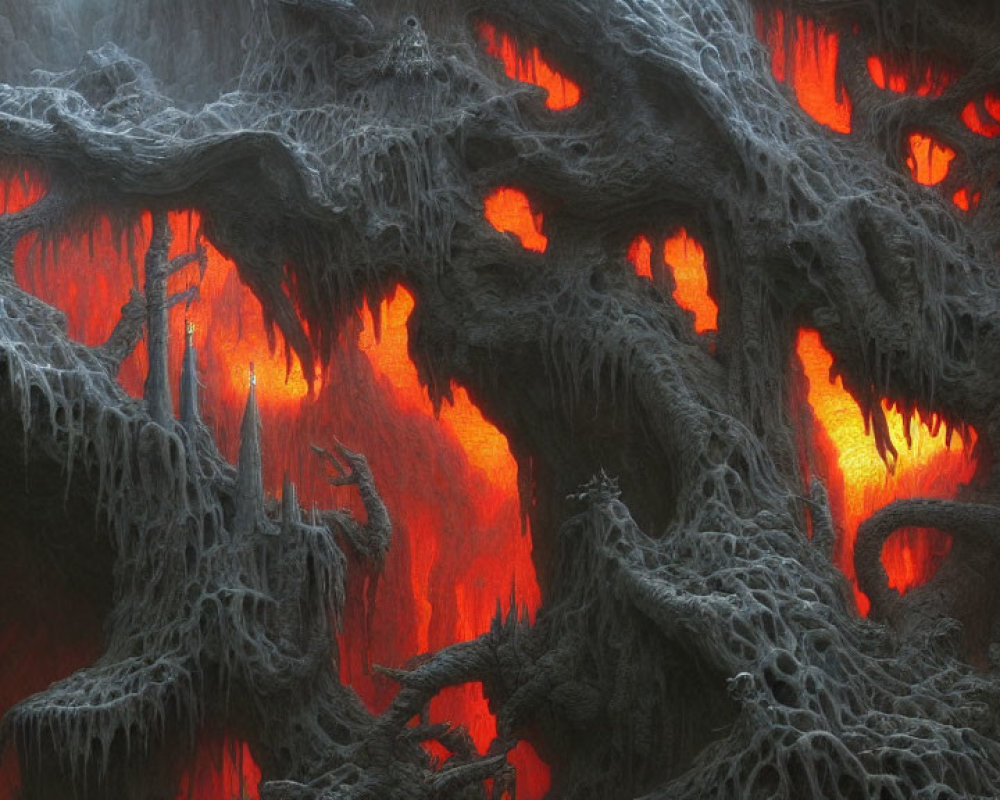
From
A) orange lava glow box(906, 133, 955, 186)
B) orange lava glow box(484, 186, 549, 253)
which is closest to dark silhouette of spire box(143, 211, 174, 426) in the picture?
orange lava glow box(484, 186, 549, 253)

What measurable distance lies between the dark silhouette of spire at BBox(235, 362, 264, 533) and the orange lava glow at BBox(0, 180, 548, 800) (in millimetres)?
1674

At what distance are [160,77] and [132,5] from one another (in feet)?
2.93


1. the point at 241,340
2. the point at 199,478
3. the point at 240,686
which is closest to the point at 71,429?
the point at 199,478

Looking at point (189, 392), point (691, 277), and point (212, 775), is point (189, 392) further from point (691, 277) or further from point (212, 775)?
point (691, 277)

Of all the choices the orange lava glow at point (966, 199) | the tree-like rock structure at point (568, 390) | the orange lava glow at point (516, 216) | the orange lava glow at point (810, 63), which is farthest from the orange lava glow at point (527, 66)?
the orange lava glow at point (966, 199)

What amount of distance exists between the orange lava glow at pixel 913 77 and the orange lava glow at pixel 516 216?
3.02m

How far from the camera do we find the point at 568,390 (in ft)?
44.1

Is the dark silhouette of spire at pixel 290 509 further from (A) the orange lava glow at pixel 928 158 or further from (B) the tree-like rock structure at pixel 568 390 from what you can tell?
(A) the orange lava glow at pixel 928 158

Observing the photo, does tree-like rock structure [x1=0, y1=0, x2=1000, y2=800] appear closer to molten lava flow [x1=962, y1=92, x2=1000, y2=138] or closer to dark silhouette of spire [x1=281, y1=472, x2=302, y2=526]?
dark silhouette of spire [x1=281, y1=472, x2=302, y2=526]

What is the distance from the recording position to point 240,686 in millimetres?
12492

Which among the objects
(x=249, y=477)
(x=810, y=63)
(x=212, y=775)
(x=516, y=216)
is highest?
(x=810, y=63)

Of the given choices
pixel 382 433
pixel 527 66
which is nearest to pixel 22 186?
pixel 382 433

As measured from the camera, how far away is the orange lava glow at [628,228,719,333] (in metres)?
14.0

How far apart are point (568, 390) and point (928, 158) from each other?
368cm
